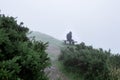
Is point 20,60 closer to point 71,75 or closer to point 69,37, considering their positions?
point 71,75

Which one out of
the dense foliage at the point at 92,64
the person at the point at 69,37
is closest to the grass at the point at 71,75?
the dense foliage at the point at 92,64

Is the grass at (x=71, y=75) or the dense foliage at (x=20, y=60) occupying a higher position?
the dense foliage at (x=20, y=60)

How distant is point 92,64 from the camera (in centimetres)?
1552

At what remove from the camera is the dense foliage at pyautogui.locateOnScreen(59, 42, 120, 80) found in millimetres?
14645

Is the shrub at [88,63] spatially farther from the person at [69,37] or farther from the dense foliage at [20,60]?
the dense foliage at [20,60]

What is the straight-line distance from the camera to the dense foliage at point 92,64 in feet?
48.0

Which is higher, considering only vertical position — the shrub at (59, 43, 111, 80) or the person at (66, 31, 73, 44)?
the person at (66, 31, 73, 44)

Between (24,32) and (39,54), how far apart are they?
1741 mm

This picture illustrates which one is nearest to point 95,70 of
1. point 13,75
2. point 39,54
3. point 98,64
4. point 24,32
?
point 98,64

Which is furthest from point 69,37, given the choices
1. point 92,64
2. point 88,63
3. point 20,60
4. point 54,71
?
point 20,60

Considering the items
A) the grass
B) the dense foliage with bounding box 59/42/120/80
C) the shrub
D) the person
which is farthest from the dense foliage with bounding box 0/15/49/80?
the person

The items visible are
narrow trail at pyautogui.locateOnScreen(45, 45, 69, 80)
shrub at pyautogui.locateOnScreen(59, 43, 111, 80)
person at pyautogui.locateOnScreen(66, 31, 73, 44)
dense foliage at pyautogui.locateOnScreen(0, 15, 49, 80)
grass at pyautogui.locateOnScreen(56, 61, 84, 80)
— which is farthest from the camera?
person at pyautogui.locateOnScreen(66, 31, 73, 44)

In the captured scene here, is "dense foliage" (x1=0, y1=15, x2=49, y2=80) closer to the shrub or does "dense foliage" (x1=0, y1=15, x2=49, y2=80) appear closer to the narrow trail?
the narrow trail

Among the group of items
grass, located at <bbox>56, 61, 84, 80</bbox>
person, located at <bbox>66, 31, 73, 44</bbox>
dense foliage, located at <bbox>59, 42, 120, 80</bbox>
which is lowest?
grass, located at <bbox>56, 61, 84, 80</bbox>
